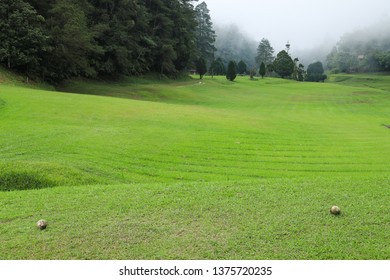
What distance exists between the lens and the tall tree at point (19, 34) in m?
27.0

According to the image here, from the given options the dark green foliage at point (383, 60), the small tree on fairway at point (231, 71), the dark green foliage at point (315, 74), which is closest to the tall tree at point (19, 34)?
the small tree on fairway at point (231, 71)

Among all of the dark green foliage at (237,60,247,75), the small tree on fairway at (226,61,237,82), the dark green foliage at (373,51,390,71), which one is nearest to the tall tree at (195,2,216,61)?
the dark green foliage at (237,60,247,75)

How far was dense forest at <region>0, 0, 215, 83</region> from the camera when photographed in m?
27.6

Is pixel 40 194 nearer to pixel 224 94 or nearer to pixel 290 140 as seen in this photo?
pixel 290 140

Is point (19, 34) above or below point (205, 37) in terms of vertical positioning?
below

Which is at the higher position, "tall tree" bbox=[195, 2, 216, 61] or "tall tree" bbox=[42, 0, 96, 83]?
"tall tree" bbox=[195, 2, 216, 61]

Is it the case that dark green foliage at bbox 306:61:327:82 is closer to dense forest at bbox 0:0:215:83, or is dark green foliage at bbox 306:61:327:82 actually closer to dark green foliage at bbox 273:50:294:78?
dark green foliage at bbox 273:50:294:78

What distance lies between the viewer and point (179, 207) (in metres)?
5.25

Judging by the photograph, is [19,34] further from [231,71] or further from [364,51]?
[364,51]

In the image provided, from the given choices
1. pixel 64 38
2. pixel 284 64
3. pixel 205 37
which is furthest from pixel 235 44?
pixel 64 38

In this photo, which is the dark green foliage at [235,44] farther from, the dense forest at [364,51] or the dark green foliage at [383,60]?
the dark green foliage at [383,60]

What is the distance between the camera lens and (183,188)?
620 centimetres

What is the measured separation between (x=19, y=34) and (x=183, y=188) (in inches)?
1069

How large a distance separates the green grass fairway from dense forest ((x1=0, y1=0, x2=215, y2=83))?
1490 centimetres
